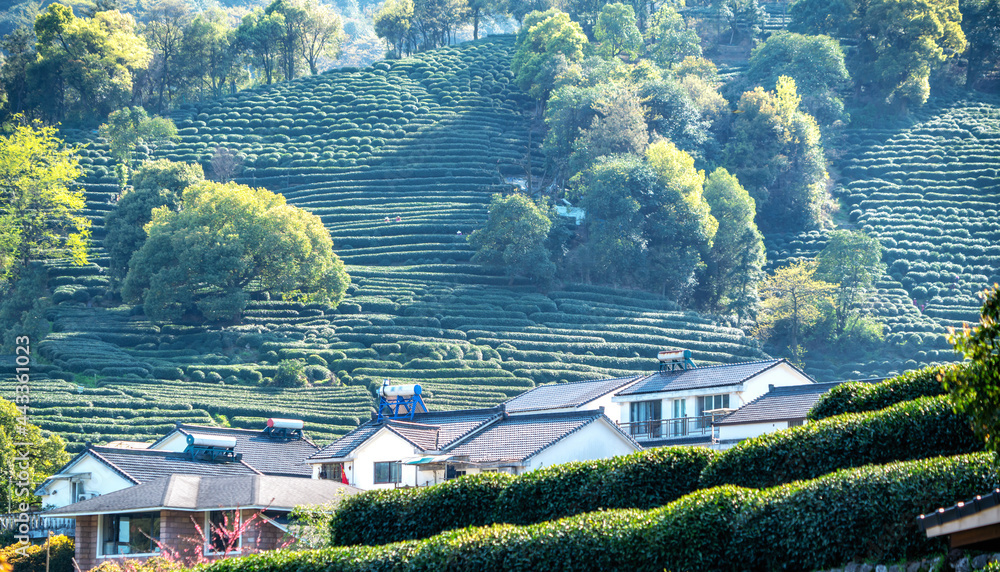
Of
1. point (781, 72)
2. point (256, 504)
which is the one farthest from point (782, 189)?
point (256, 504)

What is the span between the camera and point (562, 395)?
44062mm

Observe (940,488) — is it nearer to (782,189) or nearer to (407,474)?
(407,474)

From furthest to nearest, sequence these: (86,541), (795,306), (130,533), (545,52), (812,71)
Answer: (545,52), (812,71), (795,306), (86,541), (130,533)

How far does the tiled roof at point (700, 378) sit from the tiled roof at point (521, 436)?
8094 mm

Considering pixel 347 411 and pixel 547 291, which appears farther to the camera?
pixel 547 291

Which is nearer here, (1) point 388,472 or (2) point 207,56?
(1) point 388,472

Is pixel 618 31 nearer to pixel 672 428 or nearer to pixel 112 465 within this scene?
pixel 672 428

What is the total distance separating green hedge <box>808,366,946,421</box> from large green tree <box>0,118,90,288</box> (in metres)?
69.7

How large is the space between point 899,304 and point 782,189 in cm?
2049

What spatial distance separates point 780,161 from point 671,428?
58.5 m

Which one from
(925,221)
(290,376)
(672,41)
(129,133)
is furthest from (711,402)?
(672,41)

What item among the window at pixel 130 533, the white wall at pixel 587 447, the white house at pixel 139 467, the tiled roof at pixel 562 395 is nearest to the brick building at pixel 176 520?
the window at pixel 130 533

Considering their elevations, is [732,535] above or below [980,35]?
below

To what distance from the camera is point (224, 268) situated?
Result: 2783 inches
